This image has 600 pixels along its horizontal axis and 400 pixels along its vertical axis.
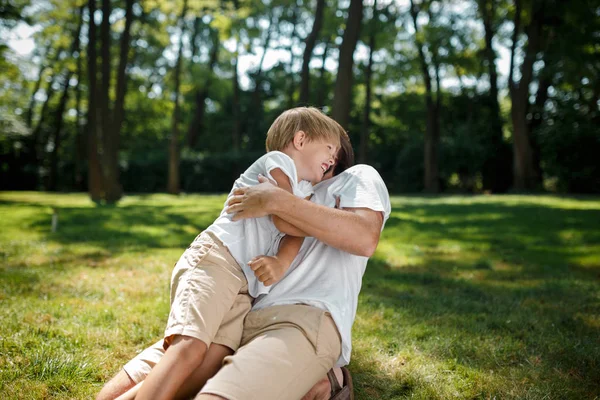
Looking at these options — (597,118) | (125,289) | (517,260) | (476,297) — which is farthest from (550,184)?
(125,289)

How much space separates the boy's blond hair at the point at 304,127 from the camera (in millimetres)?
2385

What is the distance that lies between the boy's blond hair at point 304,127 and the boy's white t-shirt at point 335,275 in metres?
0.26

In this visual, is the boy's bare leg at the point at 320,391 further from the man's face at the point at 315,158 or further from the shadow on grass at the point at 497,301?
the man's face at the point at 315,158

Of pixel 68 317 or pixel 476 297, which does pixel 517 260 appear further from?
pixel 68 317

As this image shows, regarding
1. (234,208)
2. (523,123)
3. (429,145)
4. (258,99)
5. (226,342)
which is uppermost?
(258,99)

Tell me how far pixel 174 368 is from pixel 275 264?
1.85 ft

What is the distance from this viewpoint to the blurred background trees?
16.0 metres

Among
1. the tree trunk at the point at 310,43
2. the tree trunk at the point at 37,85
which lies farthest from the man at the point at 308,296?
the tree trunk at the point at 37,85

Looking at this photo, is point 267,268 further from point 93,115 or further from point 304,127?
point 93,115

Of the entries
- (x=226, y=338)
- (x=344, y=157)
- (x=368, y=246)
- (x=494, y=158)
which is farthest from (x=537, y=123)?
(x=226, y=338)

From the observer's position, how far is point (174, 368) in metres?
1.80

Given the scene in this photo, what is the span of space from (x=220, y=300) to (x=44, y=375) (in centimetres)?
137

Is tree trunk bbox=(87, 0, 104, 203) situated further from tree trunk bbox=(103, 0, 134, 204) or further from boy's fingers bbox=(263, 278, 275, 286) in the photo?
boy's fingers bbox=(263, 278, 275, 286)

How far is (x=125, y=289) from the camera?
182 inches
